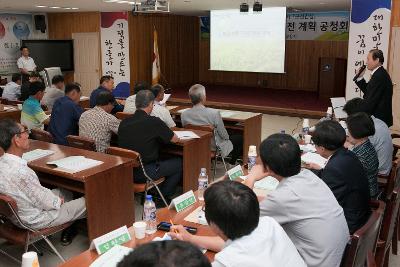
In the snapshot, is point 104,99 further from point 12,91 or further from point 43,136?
point 12,91

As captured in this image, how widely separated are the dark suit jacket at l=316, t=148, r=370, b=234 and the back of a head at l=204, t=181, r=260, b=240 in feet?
3.11

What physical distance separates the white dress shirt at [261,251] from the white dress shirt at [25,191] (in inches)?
66.2

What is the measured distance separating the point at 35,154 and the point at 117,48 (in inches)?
314

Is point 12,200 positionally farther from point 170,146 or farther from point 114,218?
point 170,146

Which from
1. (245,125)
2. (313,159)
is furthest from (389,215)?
(245,125)

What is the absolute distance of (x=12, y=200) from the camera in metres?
2.63

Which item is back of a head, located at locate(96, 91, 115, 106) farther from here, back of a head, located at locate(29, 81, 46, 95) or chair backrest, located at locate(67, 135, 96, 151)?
back of a head, located at locate(29, 81, 46, 95)

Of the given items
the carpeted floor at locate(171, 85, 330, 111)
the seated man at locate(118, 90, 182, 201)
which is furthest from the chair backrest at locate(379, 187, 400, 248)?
the carpeted floor at locate(171, 85, 330, 111)

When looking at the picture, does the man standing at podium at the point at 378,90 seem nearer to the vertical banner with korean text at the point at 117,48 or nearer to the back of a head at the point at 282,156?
the back of a head at the point at 282,156

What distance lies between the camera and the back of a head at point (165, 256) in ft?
3.05

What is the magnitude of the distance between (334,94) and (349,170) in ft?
27.4

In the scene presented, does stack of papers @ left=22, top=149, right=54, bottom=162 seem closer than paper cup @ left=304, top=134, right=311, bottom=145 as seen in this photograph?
Yes

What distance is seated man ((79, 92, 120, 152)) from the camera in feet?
13.8

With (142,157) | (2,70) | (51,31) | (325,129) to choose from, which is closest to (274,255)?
(325,129)
